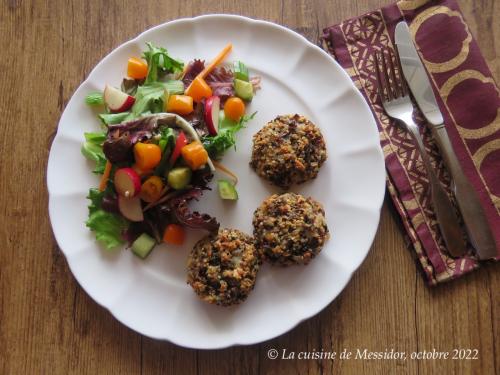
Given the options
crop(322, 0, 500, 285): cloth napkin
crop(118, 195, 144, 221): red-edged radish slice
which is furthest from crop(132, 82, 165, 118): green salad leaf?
crop(322, 0, 500, 285): cloth napkin

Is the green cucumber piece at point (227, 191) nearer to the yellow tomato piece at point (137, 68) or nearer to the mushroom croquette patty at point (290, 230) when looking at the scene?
the mushroom croquette patty at point (290, 230)

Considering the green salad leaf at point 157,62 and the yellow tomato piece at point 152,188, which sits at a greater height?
the green salad leaf at point 157,62

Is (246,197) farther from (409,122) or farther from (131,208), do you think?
(409,122)

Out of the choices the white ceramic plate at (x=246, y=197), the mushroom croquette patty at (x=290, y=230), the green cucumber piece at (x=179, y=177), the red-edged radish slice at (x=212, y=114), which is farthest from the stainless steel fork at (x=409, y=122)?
the green cucumber piece at (x=179, y=177)

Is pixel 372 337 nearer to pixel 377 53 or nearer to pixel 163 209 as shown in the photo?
pixel 163 209

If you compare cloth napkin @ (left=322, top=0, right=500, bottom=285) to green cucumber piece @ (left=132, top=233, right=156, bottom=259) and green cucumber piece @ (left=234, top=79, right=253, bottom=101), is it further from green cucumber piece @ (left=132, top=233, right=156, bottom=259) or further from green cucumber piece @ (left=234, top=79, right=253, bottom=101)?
green cucumber piece @ (left=132, top=233, right=156, bottom=259)

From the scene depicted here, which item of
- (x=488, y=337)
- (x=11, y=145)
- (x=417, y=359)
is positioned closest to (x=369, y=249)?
(x=417, y=359)
